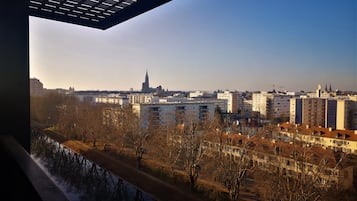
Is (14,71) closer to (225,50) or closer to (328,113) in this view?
(328,113)

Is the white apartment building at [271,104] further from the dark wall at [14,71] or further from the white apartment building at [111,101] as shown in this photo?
the dark wall at [14,71]

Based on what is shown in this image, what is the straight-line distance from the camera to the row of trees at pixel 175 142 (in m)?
5.71

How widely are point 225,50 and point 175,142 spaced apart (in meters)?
5.10

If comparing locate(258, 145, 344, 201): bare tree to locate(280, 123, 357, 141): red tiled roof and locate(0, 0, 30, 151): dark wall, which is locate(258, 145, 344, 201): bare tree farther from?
locate(0, 0, 30, 151): dark wall

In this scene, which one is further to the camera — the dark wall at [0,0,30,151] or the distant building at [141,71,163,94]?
the distant building at [141,71,163,94]

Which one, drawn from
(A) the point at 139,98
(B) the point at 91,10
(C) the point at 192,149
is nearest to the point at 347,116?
(C) the point at 192,149

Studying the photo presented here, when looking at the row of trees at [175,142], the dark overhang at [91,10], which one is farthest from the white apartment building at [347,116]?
the dark overhang at [91,10]

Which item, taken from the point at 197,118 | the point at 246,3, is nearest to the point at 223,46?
the point at 246,3

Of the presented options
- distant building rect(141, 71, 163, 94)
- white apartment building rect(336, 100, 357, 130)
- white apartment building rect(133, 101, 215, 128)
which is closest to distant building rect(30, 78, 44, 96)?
white apartment building rect(133, 101, 215, 128)

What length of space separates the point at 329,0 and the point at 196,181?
643 centimetres

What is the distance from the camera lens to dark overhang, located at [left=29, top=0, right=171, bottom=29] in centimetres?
174

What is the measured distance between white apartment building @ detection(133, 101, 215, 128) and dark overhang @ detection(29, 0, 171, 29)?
6047mm

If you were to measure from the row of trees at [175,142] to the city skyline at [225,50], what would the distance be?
3.53 feet

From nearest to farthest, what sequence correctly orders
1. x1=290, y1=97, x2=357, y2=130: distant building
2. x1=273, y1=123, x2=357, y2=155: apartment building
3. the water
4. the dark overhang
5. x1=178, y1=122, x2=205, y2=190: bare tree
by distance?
the dark overhang < x1=273, y1=123, x2=357, y2=155: apartment building < x1=290, y1=97, x2=357, y2=130: distant building < the water < x1=178, y1=122, x2=205, y2=190: bare tree
